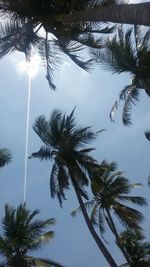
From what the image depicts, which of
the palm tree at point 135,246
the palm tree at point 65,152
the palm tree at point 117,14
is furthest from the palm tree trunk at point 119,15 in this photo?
the palm tree at point 135,246

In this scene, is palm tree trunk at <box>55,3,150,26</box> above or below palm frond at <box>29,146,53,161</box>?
above

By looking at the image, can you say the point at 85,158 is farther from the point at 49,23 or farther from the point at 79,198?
the point at 49,23

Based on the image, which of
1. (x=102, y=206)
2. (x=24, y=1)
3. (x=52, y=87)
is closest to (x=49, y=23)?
(x=24, y=1)

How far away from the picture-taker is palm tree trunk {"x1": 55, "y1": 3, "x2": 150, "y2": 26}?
356 inches

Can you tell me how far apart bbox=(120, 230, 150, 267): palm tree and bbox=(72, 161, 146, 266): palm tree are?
167 inches

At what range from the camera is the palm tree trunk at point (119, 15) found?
9.03 metres

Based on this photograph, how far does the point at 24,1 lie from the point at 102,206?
57.1 feet

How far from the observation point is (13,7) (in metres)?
13.8

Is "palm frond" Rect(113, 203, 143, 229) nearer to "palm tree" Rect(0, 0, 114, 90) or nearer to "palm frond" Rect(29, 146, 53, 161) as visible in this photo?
"palm frond" Rect(29, 146, 53, 161)

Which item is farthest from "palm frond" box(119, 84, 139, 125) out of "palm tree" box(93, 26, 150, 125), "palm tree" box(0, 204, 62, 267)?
"palm tree" box(0, 204, 62, 267)

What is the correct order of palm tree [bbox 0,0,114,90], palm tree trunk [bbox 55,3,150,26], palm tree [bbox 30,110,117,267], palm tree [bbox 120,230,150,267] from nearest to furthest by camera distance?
palm tree trunk [bbox 55,3,150,26] → palm tree [bbox 0,0,114,90] → palm tree [bbox 30,110,117,267] → palm tree [bbox 120,230,150,267]

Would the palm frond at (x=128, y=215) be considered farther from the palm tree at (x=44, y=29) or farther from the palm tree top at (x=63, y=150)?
the palm tree at (x=44, y=29)

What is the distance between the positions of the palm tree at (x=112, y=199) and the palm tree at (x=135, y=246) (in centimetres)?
425

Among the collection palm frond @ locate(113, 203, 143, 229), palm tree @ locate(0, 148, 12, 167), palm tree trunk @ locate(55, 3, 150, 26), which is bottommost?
palm frond @ locate(113, 203, 143, 229)
